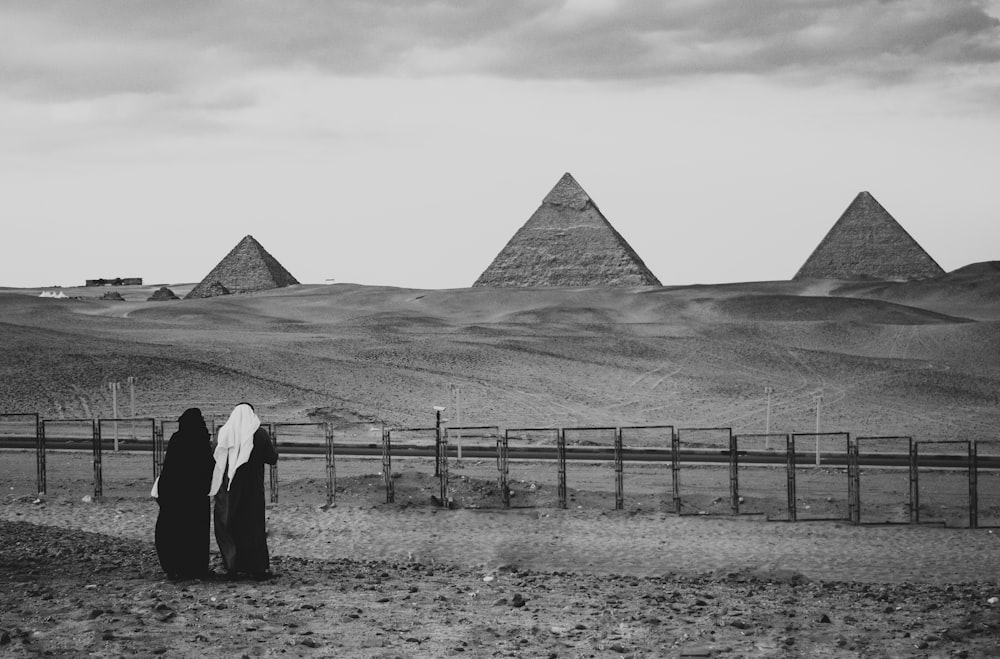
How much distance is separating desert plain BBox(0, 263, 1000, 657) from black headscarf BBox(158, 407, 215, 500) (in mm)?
841

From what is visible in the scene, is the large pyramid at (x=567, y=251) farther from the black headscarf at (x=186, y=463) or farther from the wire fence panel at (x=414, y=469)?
the black headscarf at (x=186, y=463)

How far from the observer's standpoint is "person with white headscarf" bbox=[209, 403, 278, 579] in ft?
37.5

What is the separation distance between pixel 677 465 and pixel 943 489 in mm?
5018

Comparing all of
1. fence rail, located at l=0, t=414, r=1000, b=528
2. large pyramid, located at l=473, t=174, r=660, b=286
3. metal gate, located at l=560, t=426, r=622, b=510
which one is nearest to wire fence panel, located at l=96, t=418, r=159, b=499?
fence rail, located at l=0, t=414, r=1000, b=528

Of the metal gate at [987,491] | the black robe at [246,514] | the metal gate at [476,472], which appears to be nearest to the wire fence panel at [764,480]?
the metal gate at [987,491]

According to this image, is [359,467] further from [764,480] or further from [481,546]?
[481,546]

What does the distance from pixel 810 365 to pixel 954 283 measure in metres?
69.5

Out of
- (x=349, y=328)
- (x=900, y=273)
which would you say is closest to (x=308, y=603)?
(x=349, y=328)

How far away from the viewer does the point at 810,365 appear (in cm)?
4919

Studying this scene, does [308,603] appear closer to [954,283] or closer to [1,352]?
[1,352]

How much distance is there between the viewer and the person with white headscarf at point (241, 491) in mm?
11438

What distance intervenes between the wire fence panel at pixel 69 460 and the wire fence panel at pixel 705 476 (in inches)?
369

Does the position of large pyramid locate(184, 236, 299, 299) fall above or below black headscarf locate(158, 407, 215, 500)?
above

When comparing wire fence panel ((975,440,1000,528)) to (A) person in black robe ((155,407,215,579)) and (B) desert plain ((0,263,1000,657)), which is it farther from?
(A) person in black robe ((155,407,215,579))
